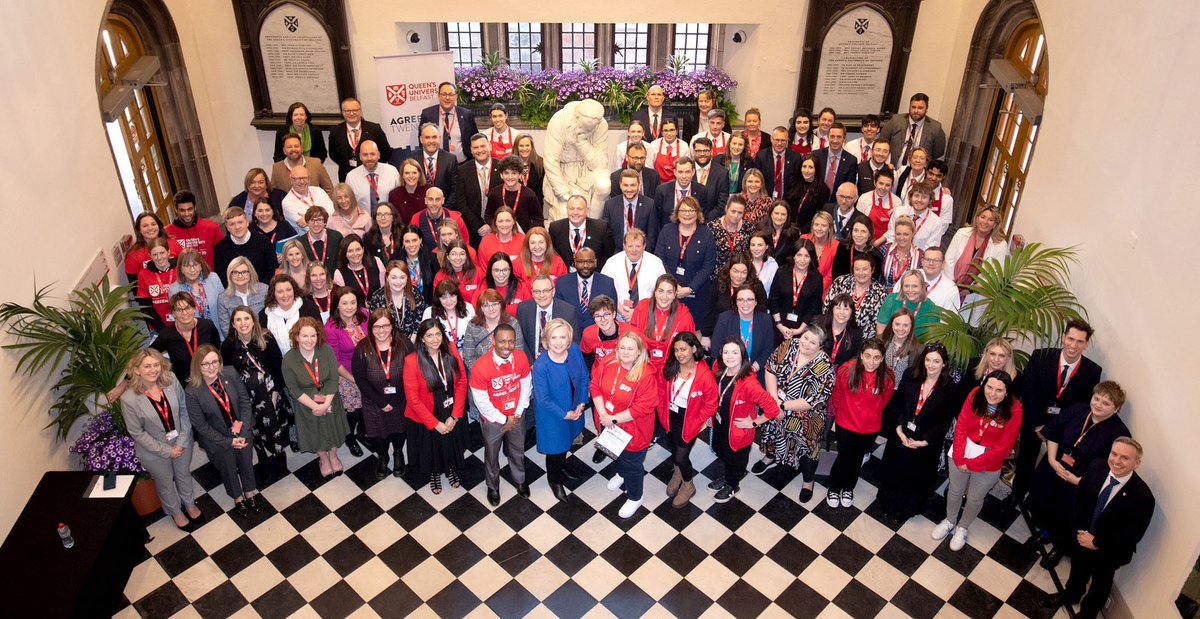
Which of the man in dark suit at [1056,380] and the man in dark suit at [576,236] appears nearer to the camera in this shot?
the man in dark suit at [1056,380]

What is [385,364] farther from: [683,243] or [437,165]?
[437,165]

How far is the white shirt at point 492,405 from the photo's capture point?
5.26 meters

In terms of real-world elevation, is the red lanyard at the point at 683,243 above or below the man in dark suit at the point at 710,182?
below

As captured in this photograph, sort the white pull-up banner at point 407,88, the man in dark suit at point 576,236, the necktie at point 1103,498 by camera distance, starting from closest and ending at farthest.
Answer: the necktie at point 1103,498, the man in dark suit at point 576,236, the white pull-up banner at point 407,88

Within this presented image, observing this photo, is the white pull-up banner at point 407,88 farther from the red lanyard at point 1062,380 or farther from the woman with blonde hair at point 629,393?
the red lanyard at point 1062,380

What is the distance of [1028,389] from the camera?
530 cm

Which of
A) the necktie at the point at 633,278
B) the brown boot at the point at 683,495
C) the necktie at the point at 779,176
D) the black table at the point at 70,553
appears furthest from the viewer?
the necktie at the point at 779,176

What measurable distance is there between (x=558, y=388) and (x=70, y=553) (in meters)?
3.12

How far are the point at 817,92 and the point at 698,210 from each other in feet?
14.7

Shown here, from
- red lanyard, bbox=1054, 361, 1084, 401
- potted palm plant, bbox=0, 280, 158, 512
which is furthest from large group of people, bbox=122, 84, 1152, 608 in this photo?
potted palm plant, bbox=0, 280, 158, 512

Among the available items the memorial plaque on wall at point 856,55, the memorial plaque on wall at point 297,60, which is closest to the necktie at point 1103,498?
the memorial plaque on wall at point 856,55

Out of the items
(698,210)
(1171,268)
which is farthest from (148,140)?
(1171,268)

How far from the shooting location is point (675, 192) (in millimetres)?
7152

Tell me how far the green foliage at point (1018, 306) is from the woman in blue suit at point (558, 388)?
8.20ft
